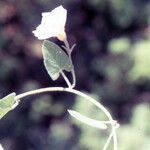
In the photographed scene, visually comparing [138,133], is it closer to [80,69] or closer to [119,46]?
[119,46]

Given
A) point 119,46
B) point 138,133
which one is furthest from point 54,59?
point 119,46

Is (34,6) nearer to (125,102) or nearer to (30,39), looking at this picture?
(30,39)

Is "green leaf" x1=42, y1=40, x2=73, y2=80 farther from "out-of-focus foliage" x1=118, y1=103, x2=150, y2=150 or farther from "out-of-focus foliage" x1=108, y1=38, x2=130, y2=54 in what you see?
"out-of-focus foliage" x1=108, y1=38, x2=130, y2=54

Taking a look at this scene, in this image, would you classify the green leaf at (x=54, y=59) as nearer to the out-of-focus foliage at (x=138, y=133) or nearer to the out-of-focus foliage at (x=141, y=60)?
the out-of-focus foliage at (x=138, y=133)

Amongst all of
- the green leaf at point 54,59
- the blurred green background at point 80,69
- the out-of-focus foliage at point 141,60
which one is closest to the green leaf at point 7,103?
the green leaf at point 54,59

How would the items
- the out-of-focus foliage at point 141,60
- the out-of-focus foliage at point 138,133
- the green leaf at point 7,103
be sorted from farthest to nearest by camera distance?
1. the out-of-focus foliage at point 141,60
2. the out-of-focus foliage at point 138,133
3. the green leaf at point 7,103

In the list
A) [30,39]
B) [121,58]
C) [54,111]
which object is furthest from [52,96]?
[121,58]

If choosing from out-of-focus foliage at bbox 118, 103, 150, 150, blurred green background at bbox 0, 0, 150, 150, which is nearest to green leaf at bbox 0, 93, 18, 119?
out-of-focus foliage at bbox 118, 103, 150, 150
